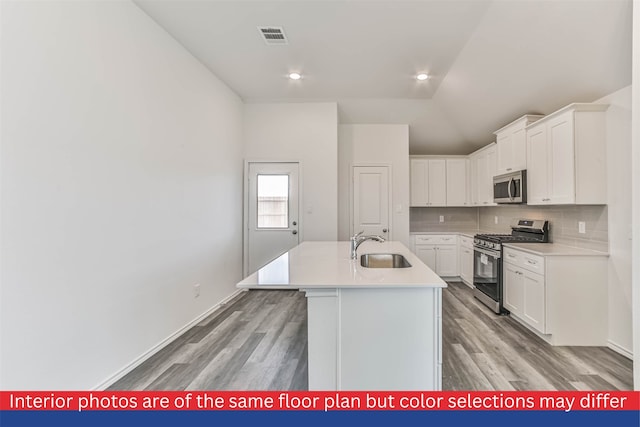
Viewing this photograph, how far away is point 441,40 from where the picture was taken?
2.86 metres

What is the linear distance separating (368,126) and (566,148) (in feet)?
9.28

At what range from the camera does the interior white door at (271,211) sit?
4477 mm

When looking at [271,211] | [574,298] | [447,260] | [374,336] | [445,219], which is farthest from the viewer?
[445,219]

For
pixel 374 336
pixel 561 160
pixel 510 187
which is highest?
pixel 561 160

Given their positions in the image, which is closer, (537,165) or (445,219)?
(537,165)

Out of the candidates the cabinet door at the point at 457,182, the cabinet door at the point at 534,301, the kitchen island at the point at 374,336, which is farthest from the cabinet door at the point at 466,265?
the kitchen island at the point at 374,336

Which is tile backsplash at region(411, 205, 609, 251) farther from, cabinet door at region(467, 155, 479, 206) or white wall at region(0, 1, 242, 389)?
white wall at region(0, 1, 242, 389)

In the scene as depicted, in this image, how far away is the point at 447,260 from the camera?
491 cm

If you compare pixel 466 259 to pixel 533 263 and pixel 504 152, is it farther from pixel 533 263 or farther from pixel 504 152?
pixel 533 263

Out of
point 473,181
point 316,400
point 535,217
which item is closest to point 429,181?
point 473,181

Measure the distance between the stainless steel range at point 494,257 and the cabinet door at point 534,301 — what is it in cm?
44

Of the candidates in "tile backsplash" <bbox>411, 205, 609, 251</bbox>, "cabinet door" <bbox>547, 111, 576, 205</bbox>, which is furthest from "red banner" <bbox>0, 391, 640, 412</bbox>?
"cabinet door" <bbox>547, 111, 576, 205</bbox>

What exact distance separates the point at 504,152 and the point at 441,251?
6.12 ft

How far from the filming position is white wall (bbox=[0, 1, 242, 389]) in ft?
4.90
